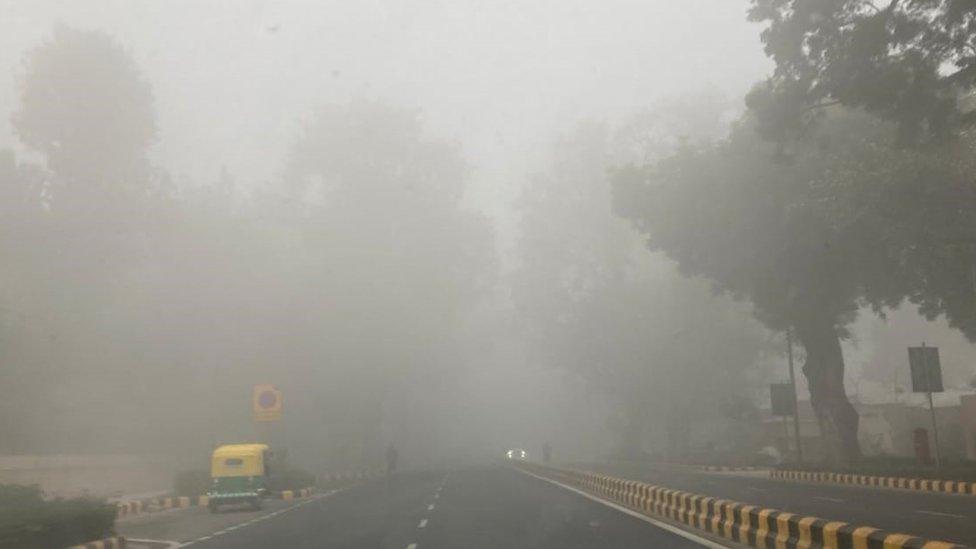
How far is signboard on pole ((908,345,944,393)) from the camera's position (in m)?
31.5

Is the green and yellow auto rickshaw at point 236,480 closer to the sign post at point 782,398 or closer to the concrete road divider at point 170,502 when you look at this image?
the concrete road divider at point 170,502

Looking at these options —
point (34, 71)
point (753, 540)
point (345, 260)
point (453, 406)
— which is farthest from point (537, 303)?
point (453, 406)

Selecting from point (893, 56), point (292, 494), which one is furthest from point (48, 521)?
point (292, 494)

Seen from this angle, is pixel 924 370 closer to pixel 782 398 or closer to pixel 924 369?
pixel 924 369

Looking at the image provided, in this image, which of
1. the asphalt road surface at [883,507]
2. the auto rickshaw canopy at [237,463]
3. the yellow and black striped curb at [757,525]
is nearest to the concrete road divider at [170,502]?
the auto rickshaw canopy at [237,463]

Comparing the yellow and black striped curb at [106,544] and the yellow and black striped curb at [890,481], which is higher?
the yellow and black striped curb at [106,544]

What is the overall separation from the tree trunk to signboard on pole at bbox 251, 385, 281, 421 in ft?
72.2

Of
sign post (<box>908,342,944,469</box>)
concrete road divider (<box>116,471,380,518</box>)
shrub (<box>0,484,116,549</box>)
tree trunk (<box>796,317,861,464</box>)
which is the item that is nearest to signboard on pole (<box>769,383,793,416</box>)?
tree trunk (<box>796,317,861,464</box>)

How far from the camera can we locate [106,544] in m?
20.0

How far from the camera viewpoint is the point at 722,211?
1571 inches

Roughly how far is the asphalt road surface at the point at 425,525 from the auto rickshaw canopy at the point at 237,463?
1275mm

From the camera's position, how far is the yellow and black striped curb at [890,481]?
28406 millimetres

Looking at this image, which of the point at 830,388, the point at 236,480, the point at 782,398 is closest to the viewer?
the point at 236,480

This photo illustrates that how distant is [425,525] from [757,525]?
7.87 meters
